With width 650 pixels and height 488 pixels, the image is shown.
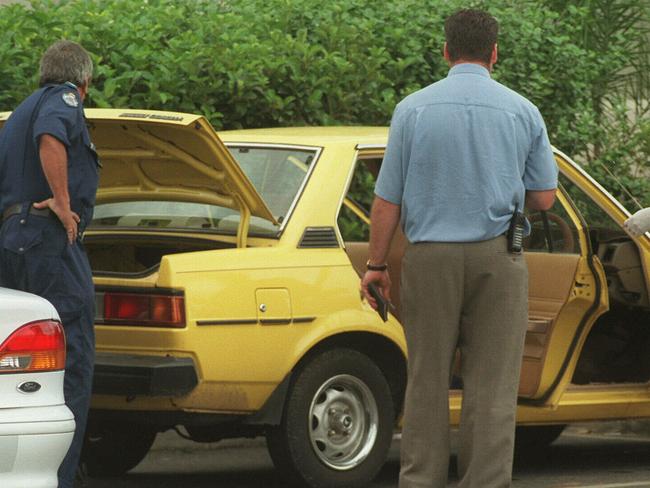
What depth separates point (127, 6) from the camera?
10.9m

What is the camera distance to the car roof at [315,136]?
8102 mm

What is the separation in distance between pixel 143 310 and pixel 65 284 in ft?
1.65

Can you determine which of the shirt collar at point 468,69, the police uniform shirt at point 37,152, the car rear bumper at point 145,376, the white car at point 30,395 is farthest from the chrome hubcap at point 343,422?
the white car at point 30,395

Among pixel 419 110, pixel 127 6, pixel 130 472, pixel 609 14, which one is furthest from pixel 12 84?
pixel 609 14

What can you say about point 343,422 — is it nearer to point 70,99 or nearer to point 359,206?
point 359,206

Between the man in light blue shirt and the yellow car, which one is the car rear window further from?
the man in light blue shirt

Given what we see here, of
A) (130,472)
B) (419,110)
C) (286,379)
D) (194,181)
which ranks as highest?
(419,110)

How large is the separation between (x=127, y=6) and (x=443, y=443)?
5.43m

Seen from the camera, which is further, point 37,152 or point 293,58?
point 293,58

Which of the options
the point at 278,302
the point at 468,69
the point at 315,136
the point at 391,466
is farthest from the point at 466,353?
the point at 391,466

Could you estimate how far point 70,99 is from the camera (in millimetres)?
6812

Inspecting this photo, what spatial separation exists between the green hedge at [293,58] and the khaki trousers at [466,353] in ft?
13.3

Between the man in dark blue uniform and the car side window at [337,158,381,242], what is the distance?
1.97 m

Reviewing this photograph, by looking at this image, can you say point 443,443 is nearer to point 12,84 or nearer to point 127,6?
point 12,84
